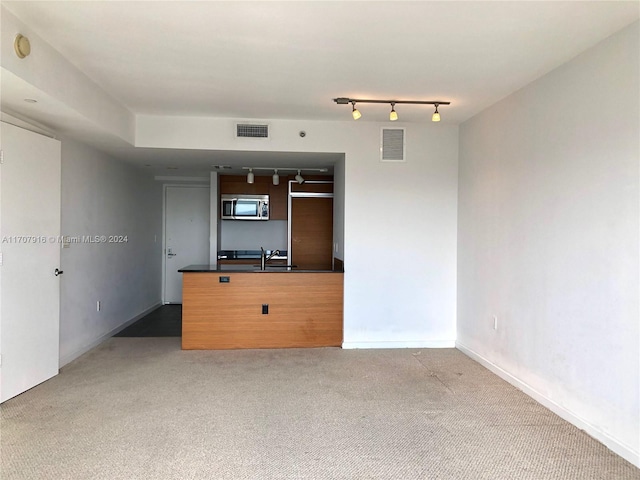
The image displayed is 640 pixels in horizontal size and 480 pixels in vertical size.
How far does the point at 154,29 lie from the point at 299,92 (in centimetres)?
136

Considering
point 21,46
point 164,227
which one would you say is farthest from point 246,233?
point 21,46

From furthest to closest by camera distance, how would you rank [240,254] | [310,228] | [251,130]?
1. [240,254]
2. [310,228]
3. [251,130]

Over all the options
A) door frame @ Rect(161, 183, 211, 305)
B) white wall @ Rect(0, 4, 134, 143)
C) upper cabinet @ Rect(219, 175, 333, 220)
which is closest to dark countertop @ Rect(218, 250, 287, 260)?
upper cabinet @ Rect(219, 175, 333, 220)

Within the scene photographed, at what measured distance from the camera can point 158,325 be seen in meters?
5.47

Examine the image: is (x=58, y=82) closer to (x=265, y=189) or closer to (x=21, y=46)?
(x=21, y=46)

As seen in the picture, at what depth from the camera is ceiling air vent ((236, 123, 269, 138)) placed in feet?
14.1

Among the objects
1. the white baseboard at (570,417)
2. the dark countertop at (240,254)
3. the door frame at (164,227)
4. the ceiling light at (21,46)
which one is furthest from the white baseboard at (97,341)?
→ the white baseboard at (570,417)

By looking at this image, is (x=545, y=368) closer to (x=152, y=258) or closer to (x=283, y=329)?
(x=283, y=329)

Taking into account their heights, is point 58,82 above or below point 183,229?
above

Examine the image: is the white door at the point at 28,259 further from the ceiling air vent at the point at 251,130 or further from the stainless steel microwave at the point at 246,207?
the stainless steel microwave at the point at 246,207

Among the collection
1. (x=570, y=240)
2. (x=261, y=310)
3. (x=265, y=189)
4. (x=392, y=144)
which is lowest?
(x=261, y=310)

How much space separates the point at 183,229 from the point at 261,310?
3.27 metres

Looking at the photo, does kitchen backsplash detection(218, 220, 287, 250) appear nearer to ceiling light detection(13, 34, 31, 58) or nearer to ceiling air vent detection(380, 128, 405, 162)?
ceiling air vent detection(380, 128, 405, 162)

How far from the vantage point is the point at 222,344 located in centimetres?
440
